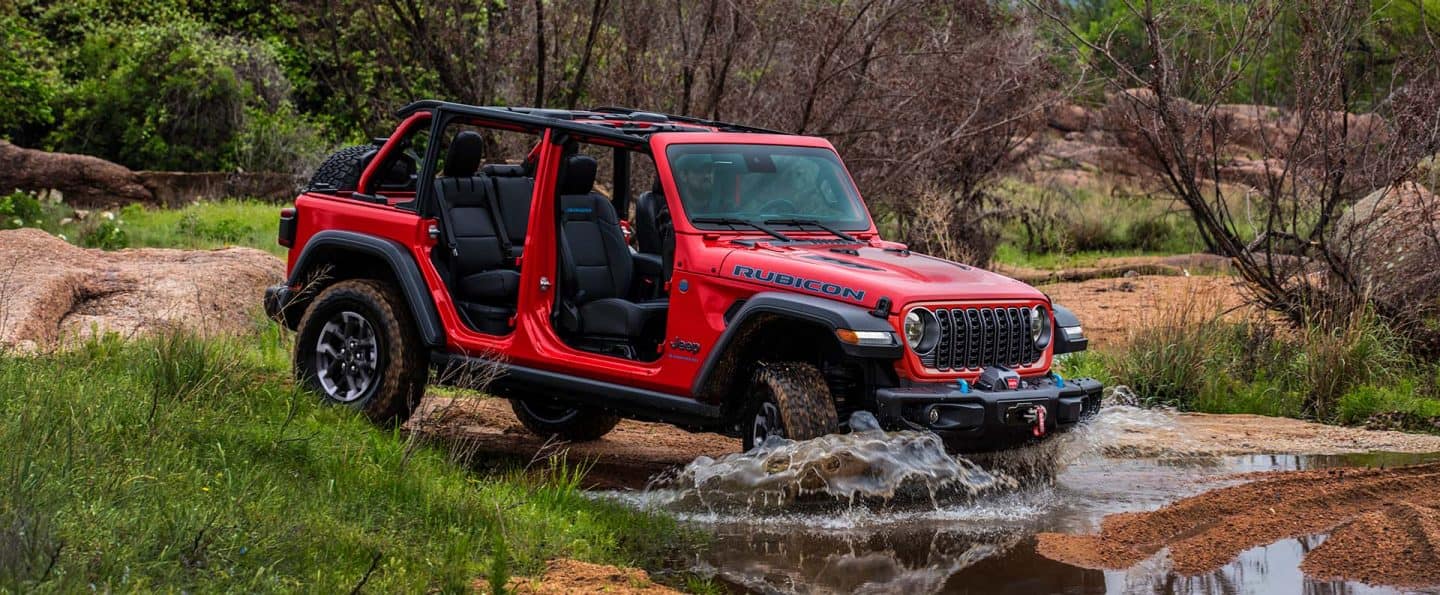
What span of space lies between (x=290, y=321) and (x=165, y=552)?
4490 mm

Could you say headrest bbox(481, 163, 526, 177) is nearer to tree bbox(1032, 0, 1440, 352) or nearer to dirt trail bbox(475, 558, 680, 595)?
dirt trail bbox(475, 558, 680, 595)

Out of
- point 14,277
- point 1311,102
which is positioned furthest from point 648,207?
point 1311,102

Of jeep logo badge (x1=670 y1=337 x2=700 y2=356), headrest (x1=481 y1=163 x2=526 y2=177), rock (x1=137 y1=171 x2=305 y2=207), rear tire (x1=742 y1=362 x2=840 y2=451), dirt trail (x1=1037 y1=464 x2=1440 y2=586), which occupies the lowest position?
rock (x1=137 y1=171 x2=305 y2=207)

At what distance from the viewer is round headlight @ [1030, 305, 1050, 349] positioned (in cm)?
783

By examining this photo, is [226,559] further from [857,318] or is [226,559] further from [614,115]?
[614,115]

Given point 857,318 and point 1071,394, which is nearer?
point 857,318

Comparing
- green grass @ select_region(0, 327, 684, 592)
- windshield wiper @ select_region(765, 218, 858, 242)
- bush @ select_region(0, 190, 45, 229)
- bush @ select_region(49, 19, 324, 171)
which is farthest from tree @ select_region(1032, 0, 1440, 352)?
bush @ select_region(49, 19, 324, 171)

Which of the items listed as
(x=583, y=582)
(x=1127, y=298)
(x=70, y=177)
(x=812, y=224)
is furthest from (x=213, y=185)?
(x=583, y=582)

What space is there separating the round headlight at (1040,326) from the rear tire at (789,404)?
42.4 inches

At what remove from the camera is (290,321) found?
9.54 m

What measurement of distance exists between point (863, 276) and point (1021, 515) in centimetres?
133

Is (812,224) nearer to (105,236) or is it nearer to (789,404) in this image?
(789,404)

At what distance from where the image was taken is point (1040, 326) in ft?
25.9

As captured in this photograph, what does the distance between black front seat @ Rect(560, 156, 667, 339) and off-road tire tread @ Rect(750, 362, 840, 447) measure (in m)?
1.01
